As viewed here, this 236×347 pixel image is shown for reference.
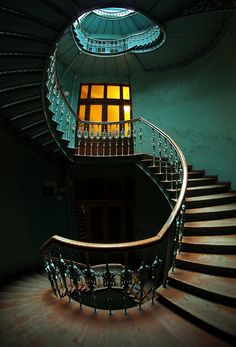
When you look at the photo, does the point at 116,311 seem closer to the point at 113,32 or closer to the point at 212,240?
the point at 212,240

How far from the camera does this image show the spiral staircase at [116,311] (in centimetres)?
175

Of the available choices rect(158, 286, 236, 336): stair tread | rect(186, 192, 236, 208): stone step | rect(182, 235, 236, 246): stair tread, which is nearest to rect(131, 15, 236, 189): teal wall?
rect(186, 192, 236, 208): stone step

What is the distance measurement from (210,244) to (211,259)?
0.20 meters

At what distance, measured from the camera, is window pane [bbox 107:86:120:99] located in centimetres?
702

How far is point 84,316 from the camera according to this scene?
6.70ft

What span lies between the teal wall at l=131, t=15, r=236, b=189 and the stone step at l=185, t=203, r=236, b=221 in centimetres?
150

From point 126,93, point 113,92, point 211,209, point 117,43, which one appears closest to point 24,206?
point 211,209

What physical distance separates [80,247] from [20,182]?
10.1ft

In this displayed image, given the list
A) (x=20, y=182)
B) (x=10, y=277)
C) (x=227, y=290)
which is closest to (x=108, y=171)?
(x=20, y=182)

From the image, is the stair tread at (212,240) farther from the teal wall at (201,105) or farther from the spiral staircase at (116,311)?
the teal wall at (201,105)

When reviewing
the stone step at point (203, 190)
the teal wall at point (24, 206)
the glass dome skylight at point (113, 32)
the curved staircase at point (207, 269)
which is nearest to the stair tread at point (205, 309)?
the curved staircase at point (207, 269)

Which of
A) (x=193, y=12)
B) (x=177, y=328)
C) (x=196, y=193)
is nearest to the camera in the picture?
(x=177, y=328)

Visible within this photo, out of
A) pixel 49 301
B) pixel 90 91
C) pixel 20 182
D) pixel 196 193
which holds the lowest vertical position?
pixel 49 301

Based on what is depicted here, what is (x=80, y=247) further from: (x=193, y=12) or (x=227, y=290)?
(x=193, y=12)
